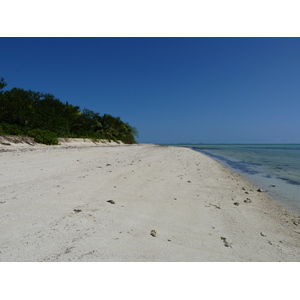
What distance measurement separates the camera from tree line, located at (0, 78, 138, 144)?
1766 centimetres

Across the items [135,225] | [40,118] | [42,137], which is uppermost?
[40,118]

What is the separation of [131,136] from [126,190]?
48.8m

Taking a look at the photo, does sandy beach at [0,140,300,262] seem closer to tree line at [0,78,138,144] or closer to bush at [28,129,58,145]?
bush at [28,129,58,145]

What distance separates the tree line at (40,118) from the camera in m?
17.7

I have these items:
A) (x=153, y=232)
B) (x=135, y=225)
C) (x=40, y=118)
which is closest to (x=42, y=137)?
(x=40, y=118)

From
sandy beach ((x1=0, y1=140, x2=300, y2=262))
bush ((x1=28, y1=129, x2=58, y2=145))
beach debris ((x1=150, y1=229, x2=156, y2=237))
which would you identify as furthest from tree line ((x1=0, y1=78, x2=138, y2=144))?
beach debris ((x1=150, y1=229, x2=156, y2=237))

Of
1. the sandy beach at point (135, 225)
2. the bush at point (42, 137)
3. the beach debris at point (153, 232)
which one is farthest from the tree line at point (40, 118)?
the beach debris at point (153, 232)

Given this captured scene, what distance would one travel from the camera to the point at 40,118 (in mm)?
21531

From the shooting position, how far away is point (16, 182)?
4508 millimetres

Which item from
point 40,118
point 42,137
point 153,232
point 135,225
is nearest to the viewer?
point 153,232

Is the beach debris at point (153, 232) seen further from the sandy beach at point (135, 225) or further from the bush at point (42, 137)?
the bush at point (42, 137)

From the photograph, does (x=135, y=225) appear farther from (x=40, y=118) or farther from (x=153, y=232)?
(x=40, y=118)

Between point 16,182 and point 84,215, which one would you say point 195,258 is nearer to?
point 84,215

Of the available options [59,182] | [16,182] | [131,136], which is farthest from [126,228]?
[131,136]
